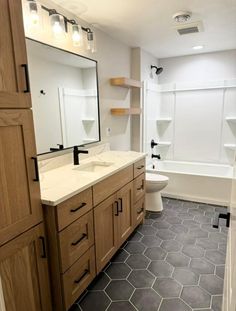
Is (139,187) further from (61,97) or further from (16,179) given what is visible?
(16,179)

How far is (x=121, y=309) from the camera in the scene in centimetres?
164

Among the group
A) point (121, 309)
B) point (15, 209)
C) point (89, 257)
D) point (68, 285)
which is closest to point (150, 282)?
point (121, 309)

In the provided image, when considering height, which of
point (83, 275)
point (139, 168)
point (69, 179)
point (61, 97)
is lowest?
point (83, 275)

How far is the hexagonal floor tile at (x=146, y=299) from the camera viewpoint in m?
1.65

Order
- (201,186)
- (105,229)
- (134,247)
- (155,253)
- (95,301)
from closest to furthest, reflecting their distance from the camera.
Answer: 1. (95,301)
2. (105,229)
3. (155,253)
4. (134,247)
5. (201,186)

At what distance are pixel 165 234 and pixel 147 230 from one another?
218 mm

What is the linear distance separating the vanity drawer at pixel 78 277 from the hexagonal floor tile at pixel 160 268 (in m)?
0.57

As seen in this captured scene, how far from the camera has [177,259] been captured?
218 centimetres

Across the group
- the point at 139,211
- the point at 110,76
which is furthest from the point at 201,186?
the point at 110,76

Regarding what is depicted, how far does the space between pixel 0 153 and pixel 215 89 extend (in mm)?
3780

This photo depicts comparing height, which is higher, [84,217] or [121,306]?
[84,217]

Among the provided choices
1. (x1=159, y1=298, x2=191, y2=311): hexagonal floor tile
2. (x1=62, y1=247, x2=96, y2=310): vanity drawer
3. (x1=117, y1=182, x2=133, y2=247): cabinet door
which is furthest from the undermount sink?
(x1=159, y1=298, x2=191, y2=311): hexagonal floor tile

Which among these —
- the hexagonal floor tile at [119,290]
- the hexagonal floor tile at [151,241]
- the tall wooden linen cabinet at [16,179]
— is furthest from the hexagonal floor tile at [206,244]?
the tall wooden linen cabinet at [16,179]

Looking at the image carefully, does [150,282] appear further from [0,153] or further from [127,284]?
[0,153]
